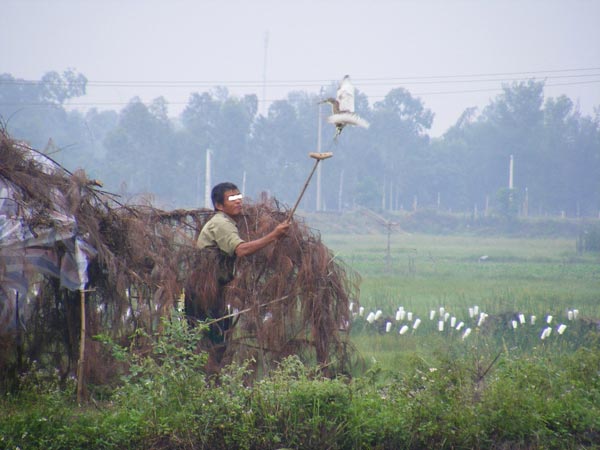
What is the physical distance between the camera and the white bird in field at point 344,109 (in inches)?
263

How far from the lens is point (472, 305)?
15508 mm

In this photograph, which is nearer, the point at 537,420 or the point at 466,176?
the point at 537,420

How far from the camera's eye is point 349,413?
564 centimetres

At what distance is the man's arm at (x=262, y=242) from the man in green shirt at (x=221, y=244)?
12 millimetres

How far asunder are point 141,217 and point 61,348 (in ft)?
4.67

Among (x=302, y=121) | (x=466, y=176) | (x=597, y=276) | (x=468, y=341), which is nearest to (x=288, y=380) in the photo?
(x=468, y=341)

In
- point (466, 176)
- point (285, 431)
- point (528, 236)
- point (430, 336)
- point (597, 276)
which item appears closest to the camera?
point (285, 431)

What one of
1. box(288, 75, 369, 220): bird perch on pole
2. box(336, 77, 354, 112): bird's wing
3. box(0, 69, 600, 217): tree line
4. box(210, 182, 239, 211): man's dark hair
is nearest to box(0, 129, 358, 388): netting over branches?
box(210, 182, 239, 211): man's dark hair

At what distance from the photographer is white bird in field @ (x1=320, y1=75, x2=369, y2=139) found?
668 centimetres

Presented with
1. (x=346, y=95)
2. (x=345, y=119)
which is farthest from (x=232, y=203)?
(x=346, y=95)

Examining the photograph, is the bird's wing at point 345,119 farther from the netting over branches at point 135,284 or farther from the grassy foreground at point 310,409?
the grassy foreground at point 310,409

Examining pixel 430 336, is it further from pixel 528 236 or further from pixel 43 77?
pixel 43 77

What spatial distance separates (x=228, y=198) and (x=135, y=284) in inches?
45.8

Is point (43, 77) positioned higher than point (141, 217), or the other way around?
point (43, 77)
